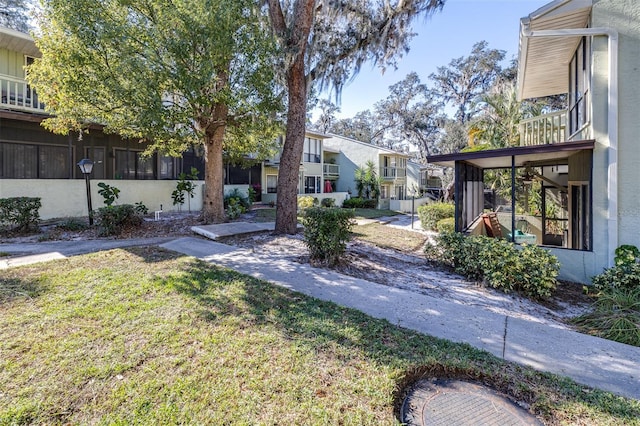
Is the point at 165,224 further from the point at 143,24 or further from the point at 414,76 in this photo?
the point at 414,76

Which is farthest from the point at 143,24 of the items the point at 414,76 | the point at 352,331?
the point at 414,76

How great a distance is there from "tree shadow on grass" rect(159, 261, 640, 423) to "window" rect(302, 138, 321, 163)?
22395mm

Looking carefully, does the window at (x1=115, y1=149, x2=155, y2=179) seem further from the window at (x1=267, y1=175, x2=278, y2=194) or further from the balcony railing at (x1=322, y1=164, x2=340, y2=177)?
the balcony railing at (x1=322, y1=164, x2=340, y2=177)

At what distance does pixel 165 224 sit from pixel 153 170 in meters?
5.55

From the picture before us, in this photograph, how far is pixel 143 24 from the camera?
8.93 m

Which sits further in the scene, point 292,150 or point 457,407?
point 292,150

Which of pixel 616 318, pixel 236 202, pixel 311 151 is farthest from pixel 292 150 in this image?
pixel 311 151

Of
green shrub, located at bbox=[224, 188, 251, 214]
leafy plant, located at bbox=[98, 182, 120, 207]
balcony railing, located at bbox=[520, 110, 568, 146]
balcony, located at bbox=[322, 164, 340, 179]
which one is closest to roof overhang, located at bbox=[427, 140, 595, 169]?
balcony railing, located at bbox=[520, 110, 568, 146]

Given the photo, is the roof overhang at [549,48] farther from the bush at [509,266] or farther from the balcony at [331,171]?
the balcony at [331,171]

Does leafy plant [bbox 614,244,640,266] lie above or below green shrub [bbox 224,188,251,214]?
below

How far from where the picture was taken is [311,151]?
90.1 feet

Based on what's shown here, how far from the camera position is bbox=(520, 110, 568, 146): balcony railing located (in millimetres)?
9961

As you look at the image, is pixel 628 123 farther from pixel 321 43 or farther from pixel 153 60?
pixel 153 60

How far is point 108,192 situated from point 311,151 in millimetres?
17234
